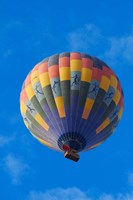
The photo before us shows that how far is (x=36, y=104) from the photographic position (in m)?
59.0

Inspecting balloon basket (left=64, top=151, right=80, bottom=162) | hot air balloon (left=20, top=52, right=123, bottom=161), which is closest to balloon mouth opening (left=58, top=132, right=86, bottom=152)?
hot air balloon (left=20, top=52, right=123, bottom=161)

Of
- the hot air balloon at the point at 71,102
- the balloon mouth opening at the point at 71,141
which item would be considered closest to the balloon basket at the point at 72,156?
the hot air balloon at the point at 71,102

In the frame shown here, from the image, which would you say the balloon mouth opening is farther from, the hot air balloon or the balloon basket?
the balloon basket

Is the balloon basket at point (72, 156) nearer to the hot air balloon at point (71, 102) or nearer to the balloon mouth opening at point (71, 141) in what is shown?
the hot air balloon at point (71, 102)

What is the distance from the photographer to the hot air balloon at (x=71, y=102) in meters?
57.8

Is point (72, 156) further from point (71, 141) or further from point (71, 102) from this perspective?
point (71, 102)

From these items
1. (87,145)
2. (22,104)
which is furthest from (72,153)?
(22,104)

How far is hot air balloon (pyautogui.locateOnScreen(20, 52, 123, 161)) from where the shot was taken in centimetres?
5775

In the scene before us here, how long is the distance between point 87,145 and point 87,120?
76.1 inches

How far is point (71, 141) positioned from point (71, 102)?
2.59 metres

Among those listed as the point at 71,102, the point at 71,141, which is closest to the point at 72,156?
the point at 71,141

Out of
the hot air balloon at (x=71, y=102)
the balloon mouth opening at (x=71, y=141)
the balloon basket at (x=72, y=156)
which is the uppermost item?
the hot air balloon at (x=71, y=102)

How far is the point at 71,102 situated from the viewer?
57.9 metres

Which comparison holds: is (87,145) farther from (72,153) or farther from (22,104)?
(22,104)
